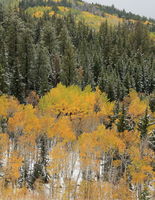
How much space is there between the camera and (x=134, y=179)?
1323 inches

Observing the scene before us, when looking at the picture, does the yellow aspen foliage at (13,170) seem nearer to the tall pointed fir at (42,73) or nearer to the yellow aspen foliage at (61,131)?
the yellow aspen foliage at (61,131)

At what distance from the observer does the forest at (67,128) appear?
34938 millimetres

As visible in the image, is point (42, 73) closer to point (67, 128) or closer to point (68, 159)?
point (67, 128)

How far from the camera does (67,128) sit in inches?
1571

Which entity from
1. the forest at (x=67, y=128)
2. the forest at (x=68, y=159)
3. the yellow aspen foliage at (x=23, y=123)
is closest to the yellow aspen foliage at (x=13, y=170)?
the forest at (x=68, y=159)

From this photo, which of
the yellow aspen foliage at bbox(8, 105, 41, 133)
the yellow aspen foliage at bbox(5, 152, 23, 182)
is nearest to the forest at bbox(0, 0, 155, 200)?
the yellow aspen foliage at bbox(8, 105, 41, 133)

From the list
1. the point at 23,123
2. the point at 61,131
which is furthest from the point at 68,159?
the point at 23,123

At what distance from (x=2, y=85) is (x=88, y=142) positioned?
22.5 metres

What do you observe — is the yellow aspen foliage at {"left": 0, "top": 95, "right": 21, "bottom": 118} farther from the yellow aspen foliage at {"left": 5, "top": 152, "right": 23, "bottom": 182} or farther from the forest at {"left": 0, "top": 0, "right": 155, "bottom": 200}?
the yellow aspen foliage at {"left": 5, "top": 152, "right": 23, "bottom": 182}

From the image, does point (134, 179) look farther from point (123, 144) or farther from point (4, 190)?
point (4, 190)

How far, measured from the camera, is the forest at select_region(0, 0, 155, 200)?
34938 mm

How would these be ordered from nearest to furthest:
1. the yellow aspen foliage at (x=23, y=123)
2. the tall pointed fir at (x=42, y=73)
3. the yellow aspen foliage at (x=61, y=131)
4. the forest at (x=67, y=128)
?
the forest at (x=67, y=128) → the yellow aspen foliage at (x=23, y=123) → the yellow aspen foliage at (x=61, y=131) → the tall pointed fir at (x=42, y=73)

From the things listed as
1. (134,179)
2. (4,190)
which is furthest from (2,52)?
(134,179)

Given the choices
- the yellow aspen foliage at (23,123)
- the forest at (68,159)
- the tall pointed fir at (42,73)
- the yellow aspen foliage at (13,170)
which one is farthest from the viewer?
the tall pointed fir at (42,73)
